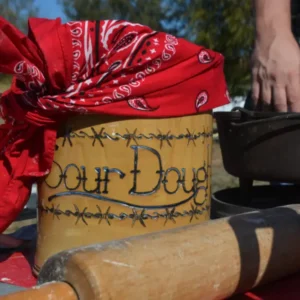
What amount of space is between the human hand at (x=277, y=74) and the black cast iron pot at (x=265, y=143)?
96 millimetres

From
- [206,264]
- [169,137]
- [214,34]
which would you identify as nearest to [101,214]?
[169,137]

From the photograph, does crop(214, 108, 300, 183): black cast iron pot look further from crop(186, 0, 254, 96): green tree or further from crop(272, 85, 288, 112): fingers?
crop(186, 0, 254, 96): green tree

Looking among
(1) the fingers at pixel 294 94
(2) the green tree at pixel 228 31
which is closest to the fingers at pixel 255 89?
(1) the fingers at pixel 294 94

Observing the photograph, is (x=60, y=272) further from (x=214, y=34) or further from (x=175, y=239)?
(x=214, y=34)

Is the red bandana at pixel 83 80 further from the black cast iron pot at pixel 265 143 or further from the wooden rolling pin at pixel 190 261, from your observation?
the wooden rolling pin at pixel 190 261

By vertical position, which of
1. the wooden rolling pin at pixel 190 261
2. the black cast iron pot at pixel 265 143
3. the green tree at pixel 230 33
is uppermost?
the green tree at pixel 230 33

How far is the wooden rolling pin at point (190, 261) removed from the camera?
3.37 feet

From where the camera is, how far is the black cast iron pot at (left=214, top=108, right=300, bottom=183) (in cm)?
170

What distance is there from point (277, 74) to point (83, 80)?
0.65m

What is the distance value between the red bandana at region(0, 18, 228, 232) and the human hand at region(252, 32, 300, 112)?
12.1 inches

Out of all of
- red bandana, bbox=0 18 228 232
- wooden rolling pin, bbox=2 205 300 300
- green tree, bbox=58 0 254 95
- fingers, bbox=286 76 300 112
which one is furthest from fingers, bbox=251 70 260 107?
green tree, bbox=58 0 254 95

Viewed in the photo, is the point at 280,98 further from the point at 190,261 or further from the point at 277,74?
the point at 190,261

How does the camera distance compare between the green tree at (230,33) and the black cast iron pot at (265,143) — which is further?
the green tree at (230,33)

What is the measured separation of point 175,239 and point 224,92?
24.0 inches
